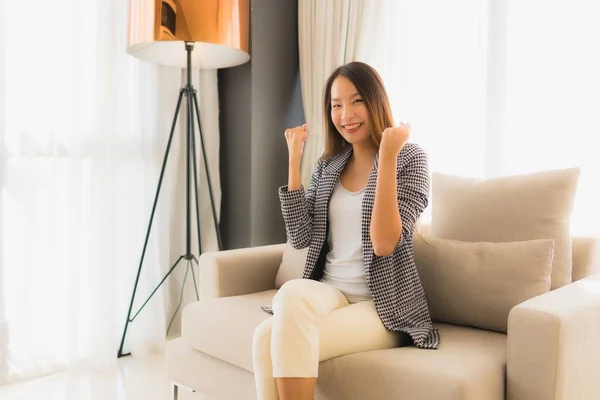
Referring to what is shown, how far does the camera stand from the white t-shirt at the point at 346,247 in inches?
62.9

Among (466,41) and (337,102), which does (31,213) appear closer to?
(337,102)

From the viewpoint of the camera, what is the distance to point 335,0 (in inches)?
108

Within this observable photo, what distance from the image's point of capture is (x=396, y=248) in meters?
1.56

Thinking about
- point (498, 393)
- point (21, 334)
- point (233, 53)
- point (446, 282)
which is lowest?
point (21, 334)

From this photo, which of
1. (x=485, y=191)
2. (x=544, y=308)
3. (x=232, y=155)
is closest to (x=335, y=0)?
(x=232, y=155)

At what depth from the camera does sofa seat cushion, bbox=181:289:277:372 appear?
165cm

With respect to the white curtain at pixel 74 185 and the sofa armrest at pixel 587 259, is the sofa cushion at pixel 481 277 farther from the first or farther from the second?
the white curtain at pixel 74 185

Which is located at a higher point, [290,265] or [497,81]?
[497,81]

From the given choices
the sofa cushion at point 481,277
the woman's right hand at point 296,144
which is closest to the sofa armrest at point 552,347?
the sofa cushion at point 481,277

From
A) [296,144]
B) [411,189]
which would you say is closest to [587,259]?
[411,189]

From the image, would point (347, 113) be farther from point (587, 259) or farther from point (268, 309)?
point (587, 259)

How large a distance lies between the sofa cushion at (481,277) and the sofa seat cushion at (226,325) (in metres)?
0.53

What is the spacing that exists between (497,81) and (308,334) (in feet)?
4.86

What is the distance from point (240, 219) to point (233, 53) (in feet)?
2.84
